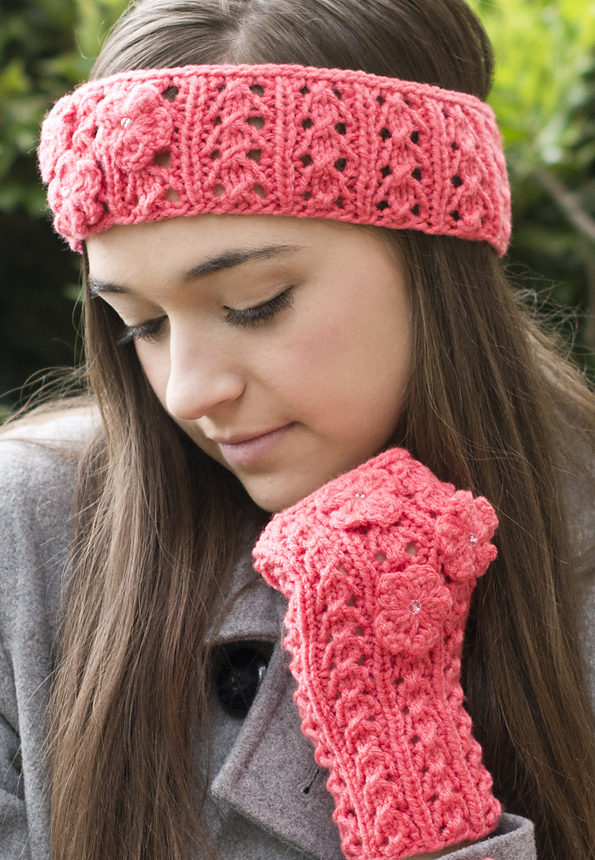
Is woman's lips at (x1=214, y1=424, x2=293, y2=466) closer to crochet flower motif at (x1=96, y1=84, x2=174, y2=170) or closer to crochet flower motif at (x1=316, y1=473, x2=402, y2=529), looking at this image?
crochet flower motif at (x1=316, y1=473, x2=402, y2=529)

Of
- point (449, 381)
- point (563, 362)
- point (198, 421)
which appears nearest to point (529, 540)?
point (449, 381)

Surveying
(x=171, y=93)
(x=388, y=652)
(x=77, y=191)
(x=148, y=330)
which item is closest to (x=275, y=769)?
(x=388, y=652)

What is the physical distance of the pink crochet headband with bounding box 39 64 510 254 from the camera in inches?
56.5

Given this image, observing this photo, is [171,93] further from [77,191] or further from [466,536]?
[466,536]

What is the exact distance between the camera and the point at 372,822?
1.43m

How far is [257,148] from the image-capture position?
1436mm

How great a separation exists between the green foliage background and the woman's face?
108cm

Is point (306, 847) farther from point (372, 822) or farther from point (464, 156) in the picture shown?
point (464, 156)

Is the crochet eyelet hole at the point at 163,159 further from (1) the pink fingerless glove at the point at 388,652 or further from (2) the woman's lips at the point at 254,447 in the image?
(1) the pink fingerless glove at the point at 388,652

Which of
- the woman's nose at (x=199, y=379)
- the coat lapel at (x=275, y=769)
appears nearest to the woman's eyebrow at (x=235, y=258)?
the woman's nose at (x=199, y=379)

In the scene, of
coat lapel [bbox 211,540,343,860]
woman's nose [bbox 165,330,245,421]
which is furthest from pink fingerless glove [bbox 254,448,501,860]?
woman's nose [bbox 165,330,245,421]

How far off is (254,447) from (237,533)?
0.30m

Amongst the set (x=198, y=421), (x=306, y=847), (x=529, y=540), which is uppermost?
(x=198, y=421)

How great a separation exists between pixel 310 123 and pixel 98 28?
1.41 meters
